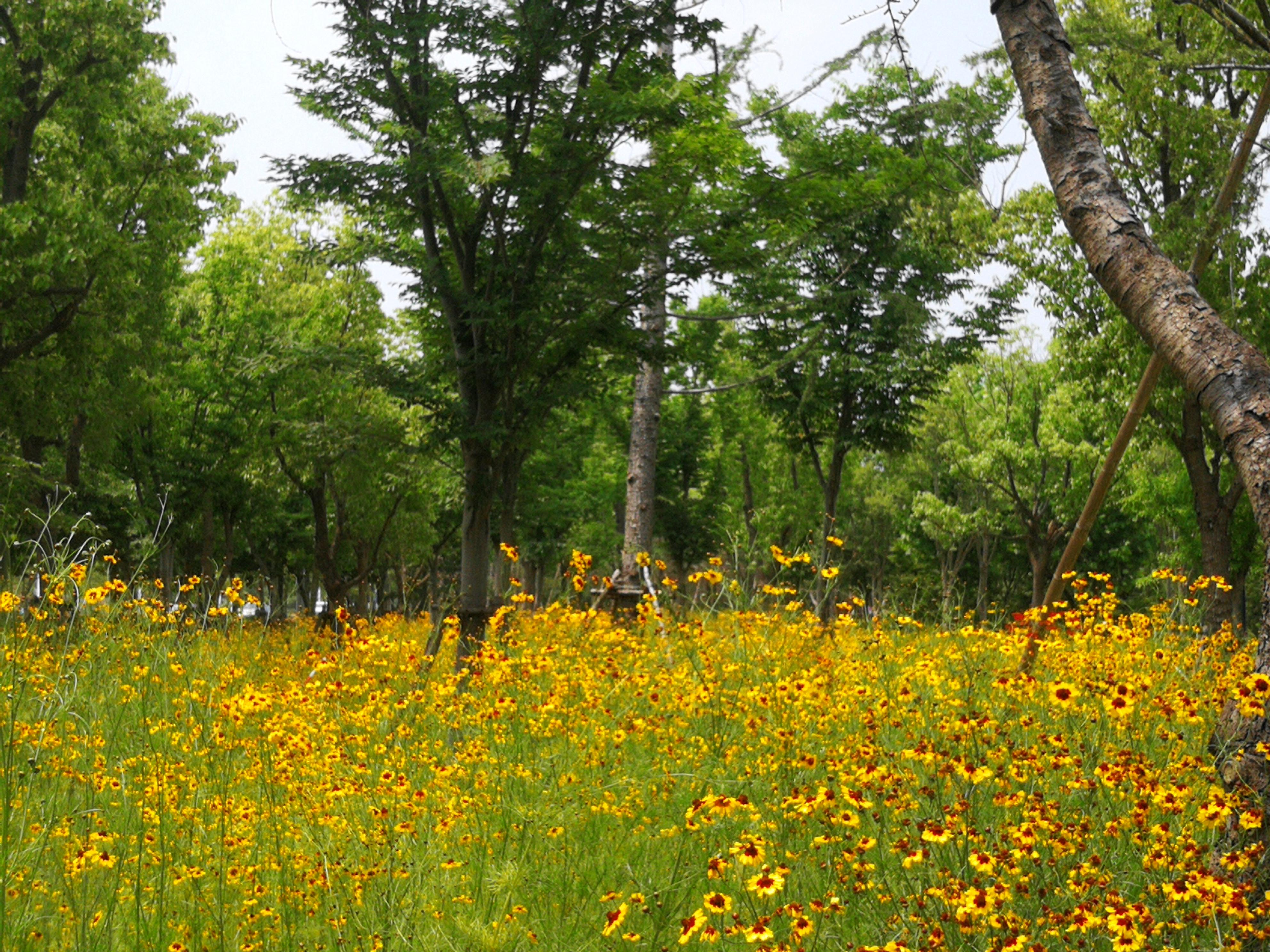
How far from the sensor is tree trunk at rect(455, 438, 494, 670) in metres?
7.70

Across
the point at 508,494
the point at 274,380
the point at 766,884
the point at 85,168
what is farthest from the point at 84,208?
the point at 766,884

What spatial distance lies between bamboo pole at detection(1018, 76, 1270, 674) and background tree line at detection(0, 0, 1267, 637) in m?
1.16

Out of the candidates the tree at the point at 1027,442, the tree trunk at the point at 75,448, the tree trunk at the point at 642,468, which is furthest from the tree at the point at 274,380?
the tree at the point at 1027,442

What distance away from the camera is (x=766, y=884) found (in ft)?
7.94

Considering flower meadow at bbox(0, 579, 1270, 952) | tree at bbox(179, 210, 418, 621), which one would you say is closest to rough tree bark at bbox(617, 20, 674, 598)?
tree at bbox(179, 210, 418, 621)

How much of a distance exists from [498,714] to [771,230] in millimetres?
5198

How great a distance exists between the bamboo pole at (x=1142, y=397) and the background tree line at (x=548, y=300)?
3.82ft

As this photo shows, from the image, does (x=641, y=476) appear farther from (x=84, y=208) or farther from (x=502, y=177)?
(x=84, y=208)

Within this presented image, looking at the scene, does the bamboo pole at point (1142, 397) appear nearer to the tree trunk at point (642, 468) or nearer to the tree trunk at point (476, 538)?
the tree trunk at point (476, 538)

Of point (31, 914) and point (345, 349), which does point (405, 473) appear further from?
point (31, 914)

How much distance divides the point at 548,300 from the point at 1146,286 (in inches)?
196

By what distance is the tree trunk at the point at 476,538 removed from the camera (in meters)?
7.70

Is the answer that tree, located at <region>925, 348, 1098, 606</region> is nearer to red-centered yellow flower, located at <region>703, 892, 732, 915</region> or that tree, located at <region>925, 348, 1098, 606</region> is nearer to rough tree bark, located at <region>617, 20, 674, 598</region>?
rough tree bark, located at <region>617, 20, 674, 598</region>

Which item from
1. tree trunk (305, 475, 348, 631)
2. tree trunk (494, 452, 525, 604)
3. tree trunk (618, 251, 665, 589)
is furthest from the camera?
tree trunk (305, 475, 348, 631)
